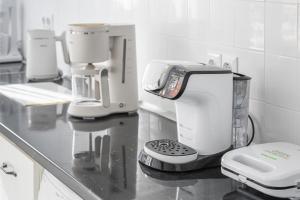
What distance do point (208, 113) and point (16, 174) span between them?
27.3 inches

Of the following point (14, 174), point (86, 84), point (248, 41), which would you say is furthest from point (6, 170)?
point (248, 41)

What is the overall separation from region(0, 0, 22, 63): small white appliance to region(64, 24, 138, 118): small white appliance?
1466 mm

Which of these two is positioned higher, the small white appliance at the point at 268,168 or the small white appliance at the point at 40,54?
the small white appliance at the point at 40,54

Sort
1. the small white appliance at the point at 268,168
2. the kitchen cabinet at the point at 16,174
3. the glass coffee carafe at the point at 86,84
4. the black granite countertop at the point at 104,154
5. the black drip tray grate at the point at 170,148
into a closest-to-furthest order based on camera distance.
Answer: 1. the small white appliance at the point at 268,168
2. the black granite countertop at the point at 104,154
3. the black drip tray grate at the point at 170,148
4. the kitchen cabinet at the point at 16,174
5. the glass coffee carafe at the point at 86,84

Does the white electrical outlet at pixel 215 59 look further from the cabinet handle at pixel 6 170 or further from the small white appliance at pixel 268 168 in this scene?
the cabinet handle at pixel 6 170

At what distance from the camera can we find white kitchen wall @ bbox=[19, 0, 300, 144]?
1355 millimetres

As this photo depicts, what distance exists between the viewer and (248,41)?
58.2 inches

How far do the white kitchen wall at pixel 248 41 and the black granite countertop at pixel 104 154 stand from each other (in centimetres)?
24

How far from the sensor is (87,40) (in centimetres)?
171

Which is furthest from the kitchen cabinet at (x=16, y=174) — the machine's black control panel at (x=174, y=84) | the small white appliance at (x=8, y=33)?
the small white appliance at (x=8, y=33)

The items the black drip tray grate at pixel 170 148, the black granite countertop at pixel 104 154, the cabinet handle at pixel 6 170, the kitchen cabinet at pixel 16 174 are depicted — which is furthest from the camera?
the cabinet handle at pixel 6 170

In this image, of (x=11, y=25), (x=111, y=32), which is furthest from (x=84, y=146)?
(x=11, y=25)

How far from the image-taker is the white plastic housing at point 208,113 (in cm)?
127

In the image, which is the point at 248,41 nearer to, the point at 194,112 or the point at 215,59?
the point at 215,59
